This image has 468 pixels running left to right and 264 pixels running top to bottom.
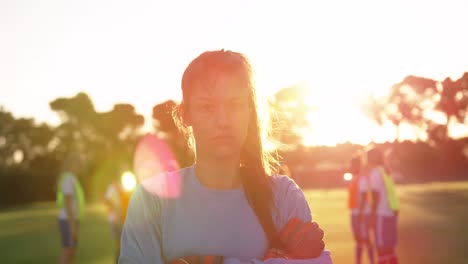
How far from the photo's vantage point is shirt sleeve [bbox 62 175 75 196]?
10.4 metres

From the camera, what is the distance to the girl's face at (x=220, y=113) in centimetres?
239

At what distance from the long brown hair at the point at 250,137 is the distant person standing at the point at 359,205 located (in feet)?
24.8

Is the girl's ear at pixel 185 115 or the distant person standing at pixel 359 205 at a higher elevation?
the girl's ear at pixel 185 115

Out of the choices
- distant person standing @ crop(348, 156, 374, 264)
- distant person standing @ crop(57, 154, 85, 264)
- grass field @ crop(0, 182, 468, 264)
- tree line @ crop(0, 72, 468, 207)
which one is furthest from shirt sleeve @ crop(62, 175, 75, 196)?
tree line @ crop(0, 72, 468, 207)

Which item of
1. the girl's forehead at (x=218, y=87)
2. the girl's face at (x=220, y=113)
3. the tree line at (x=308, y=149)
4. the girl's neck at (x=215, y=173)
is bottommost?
the tree line at (x=308, y=149)

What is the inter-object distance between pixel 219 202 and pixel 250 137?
288 millimetres

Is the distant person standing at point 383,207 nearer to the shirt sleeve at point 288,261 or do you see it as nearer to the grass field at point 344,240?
the grass field at point 344,240

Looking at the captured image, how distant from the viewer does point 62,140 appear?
91125mm

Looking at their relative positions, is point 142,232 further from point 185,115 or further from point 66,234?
point 66,234

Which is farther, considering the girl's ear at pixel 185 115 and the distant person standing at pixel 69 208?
the distant person standing at pixel 69 208

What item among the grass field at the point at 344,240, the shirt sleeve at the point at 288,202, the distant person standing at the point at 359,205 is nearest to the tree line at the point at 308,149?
the grass field at the point at 344,240

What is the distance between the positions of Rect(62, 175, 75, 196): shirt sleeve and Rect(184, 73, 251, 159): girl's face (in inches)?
327

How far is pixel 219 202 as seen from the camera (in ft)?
7.95

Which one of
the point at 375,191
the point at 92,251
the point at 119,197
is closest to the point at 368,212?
the point at 375,191
